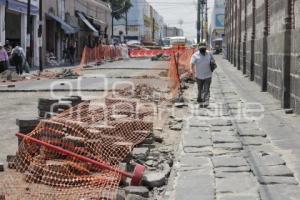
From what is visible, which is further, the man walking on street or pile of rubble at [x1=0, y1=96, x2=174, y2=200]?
the man walking on street

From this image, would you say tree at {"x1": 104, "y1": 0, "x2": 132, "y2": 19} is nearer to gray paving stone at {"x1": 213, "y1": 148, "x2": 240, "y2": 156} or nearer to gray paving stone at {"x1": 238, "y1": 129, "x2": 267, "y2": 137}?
gray paving stone at {"x1": 238, "y1": 129, "x2": 267, "y2": 137}

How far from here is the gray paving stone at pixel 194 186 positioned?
21.4 feet

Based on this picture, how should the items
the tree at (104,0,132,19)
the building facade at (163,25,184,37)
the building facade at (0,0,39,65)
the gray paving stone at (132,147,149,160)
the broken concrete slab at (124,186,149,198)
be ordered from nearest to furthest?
1. the broken concrete slab at (124,186,149,198)
2. the gray paving stone at (132,147,149,160)
3. the building facade at (0,0,39,65)
4. the tree at (104,0,132,19)
5. the building facade at (163,25,184,37)

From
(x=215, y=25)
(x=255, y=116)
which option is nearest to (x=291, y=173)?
(x=255, y=116)

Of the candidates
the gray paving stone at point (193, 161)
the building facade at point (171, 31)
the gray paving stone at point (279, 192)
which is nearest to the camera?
the gray paving stone at point (279, 192)

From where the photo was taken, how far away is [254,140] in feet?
32.5

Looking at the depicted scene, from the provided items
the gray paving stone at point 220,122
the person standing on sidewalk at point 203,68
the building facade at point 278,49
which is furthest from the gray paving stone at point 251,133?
the person standing on sidewalk at point 203,68

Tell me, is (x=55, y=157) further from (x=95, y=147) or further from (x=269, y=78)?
(x=269, y=78)

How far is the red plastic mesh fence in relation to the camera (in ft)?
22.4

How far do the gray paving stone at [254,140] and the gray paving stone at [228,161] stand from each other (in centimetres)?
126

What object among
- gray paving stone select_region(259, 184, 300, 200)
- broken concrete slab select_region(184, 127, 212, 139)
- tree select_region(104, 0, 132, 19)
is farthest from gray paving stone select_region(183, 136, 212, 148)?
tree select_region(104, 0, 132, 19)

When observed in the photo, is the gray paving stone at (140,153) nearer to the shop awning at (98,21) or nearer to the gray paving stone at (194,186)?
the gray paving stone at (194,186)

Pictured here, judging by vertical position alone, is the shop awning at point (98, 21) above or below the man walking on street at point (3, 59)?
above

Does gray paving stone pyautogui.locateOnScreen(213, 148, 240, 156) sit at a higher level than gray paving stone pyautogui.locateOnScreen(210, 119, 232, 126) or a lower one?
lower
